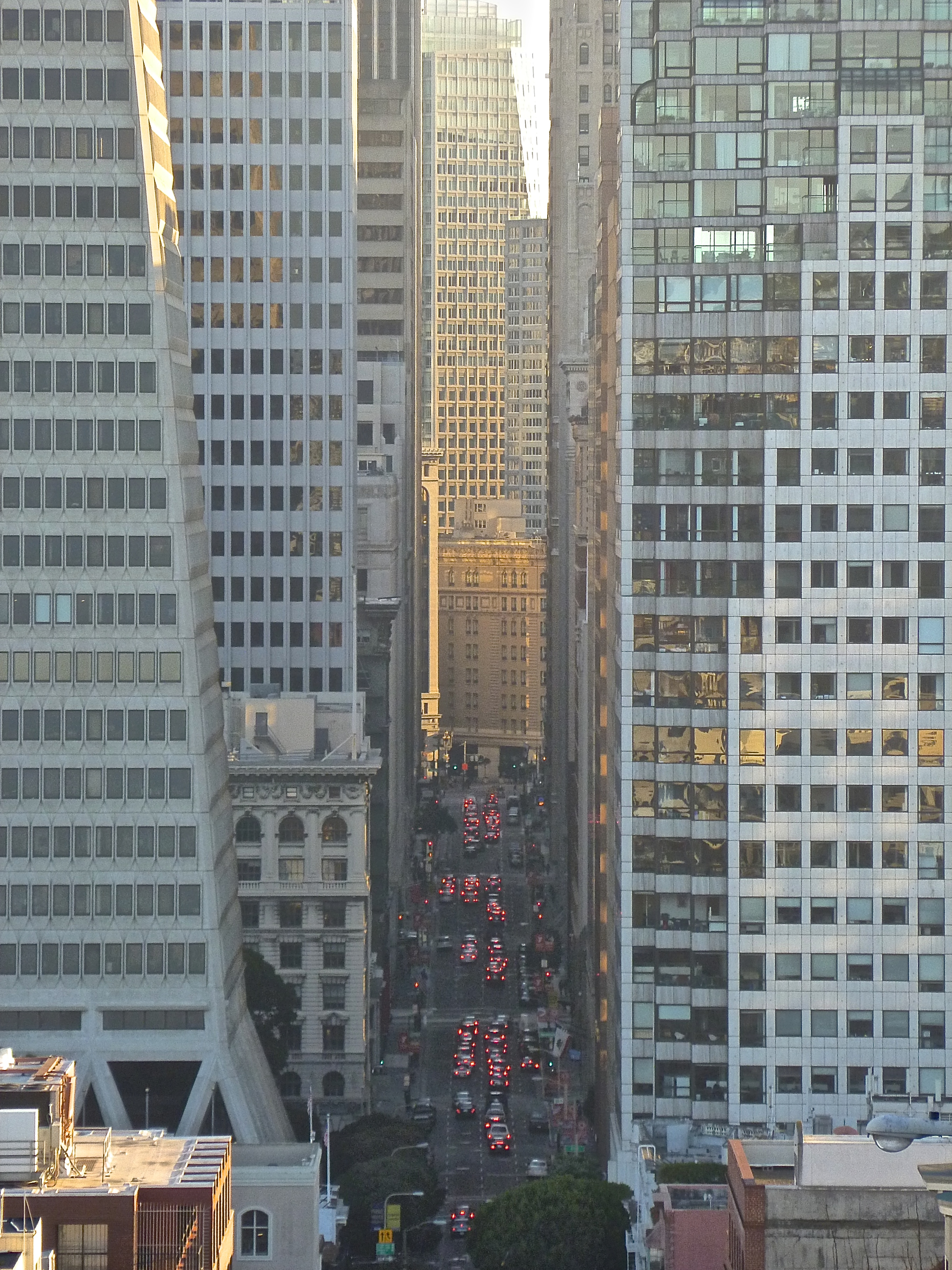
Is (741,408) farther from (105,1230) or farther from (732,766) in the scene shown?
(105,1230)

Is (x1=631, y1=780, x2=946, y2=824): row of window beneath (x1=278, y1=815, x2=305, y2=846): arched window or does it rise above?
above

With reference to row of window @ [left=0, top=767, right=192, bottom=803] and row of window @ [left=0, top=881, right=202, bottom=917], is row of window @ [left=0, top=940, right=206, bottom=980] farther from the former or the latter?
row of window @ [left=0, top=767, right=192, bottom=803]

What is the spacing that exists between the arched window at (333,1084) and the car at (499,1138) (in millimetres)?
11228

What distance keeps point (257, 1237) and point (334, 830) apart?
5859cm

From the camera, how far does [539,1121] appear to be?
569 feet

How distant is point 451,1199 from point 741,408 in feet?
190

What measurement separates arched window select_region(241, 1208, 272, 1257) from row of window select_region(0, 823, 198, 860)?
809 inches

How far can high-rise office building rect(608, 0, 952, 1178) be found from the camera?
124 m

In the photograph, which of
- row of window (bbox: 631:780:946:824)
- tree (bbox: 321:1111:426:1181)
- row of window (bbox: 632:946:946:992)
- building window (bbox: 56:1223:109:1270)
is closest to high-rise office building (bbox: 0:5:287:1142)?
tree (bbox: 321:1111:426:1181)

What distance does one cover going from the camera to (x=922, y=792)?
→ 124m

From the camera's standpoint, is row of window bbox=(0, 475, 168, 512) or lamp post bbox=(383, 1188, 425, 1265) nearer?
row of window bbox=(0, 475, 168, 512)

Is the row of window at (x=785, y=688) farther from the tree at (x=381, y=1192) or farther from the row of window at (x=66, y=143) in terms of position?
the row of window at (x=66, y=143)

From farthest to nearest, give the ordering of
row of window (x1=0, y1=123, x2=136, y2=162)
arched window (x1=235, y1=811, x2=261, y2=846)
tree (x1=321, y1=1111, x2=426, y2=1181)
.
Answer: arched window (x1=235, y1=811, x2=261, y2=846)
tree (x1=321, y1=1111, x2=426, y2=1181)
row of window (x1=0, y1=123, x2=136, y2=162)

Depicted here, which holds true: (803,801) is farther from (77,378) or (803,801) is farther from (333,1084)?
(333,1084)
